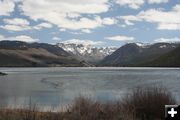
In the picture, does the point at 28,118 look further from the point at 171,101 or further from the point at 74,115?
the point at 171,101

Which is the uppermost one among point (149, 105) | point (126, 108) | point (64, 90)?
point (149, 105)

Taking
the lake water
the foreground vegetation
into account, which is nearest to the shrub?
the foreground vegetation

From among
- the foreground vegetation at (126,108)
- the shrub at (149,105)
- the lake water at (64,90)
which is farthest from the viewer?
the lake water at (64,90)

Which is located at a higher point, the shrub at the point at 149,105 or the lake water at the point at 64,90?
the shrub at the point at 149,105

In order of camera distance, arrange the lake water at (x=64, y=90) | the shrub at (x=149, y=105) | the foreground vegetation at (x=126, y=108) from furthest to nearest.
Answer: the lake water at (x=64, y=90), the shrub at (x=149, y=105), the foreground vegetation at (x=126, y=108)

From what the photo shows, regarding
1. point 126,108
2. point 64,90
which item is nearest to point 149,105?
point 126,108

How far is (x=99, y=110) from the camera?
15750 millimetres

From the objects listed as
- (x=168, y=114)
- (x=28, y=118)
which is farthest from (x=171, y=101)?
(x=168, y=114)

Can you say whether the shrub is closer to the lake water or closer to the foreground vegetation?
the foreground vegetation

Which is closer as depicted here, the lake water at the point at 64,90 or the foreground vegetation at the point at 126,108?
the foreground vegetation at the point at 126,108

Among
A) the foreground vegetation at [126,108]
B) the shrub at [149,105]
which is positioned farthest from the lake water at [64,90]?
the shrub at [149,105]

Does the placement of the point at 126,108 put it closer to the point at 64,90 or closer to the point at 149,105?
the point at 149,105

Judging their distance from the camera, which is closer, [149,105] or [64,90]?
[149,105]

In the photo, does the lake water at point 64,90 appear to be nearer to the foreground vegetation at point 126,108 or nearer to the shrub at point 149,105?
the foreground vegetation at point 126,108
